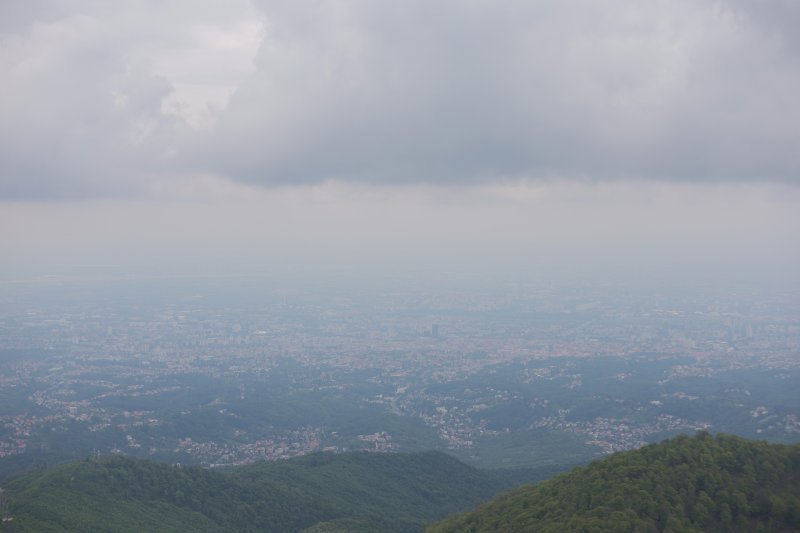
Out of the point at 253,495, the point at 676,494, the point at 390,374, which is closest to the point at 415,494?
the point at 253,495

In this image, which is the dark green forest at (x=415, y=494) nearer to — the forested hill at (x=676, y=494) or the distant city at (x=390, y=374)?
the forested hill at (x=676, y=494)

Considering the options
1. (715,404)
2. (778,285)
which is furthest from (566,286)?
(715,404)

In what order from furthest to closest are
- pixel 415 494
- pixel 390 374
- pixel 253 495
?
pixel 390 374, pixel 415 494, pixel 253 495

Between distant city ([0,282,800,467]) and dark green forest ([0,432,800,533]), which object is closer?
dark green forest ([0,432,800,533])

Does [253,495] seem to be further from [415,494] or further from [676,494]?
[676,494]

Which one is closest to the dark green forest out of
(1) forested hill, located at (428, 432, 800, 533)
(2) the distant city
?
(1) forested hill, located at (428, 432, 800, 533)

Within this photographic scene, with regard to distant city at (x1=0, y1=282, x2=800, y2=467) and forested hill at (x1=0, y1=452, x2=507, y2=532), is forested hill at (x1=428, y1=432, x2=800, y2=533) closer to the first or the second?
forested hill at (x1=0, y1=452, x2=507, y2=532)
